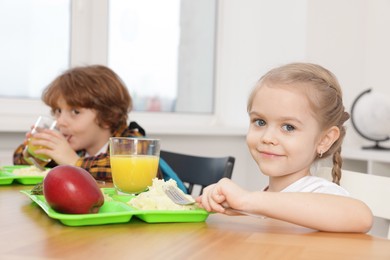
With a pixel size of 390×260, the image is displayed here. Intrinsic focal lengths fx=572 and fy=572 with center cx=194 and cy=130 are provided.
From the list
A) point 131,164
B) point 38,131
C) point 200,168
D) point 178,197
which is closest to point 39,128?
point 38,131

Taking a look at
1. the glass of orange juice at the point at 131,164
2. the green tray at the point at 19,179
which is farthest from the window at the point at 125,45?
the glass of orange juice at the point at 131,164

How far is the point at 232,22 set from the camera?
131 inches

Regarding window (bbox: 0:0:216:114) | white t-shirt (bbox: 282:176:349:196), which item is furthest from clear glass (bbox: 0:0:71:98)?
white t-shirt (bbox: 282:176:349:196)

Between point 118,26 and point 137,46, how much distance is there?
158mm

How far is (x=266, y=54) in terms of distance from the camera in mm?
3139

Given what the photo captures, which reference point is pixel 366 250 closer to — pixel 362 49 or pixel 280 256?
pixel 280 256

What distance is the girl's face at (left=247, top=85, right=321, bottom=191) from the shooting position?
3.70 feet

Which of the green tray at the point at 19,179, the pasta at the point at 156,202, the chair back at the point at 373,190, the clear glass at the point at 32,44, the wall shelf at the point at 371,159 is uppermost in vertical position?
the clear glass at the point at 32,44

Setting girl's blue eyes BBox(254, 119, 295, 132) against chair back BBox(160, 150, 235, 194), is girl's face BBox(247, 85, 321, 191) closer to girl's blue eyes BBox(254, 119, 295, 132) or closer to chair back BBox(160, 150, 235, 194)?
girl's blue eyes BBox(254, 119, 295, 132)

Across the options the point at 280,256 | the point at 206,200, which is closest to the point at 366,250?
the point at 280,256

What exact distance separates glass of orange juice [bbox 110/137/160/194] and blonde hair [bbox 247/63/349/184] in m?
0.27

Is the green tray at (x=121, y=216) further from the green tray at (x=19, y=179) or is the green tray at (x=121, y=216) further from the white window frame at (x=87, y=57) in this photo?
the white window frame at (x=87, y=57)

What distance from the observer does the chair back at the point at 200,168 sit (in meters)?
1.59

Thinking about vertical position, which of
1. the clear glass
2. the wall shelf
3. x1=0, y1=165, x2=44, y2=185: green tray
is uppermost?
the clear glass
